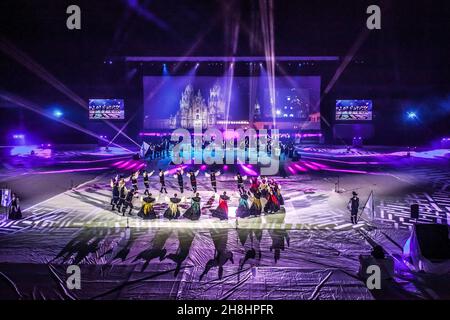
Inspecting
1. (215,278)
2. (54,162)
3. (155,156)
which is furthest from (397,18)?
(54,162)

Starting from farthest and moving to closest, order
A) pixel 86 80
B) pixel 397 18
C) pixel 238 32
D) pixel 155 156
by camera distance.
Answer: pixel 86 80, pixel 155 156, pixel 238 32, pixel 397 18

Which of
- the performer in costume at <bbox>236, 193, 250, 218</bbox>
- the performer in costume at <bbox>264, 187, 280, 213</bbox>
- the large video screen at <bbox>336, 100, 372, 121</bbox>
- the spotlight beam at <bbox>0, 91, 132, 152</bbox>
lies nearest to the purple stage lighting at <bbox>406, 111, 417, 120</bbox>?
the large video screen at <bbox>336, 100, 372, 121</bbox>

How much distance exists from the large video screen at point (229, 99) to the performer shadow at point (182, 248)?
21.3 m

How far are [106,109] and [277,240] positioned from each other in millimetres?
26347

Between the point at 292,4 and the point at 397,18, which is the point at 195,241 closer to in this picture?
the point at 292,4

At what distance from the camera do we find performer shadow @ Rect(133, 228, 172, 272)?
847 centimetres

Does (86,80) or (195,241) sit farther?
(86,80)

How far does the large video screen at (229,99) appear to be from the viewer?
31.1 metres

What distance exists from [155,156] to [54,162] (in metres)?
6.76

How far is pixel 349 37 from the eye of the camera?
24.9 m

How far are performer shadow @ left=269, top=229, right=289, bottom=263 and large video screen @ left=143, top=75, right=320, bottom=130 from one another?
2152 centimetres

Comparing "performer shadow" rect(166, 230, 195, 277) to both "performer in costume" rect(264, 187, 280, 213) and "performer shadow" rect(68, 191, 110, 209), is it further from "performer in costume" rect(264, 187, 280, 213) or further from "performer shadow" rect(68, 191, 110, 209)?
"performer shadow" rect(68, 191, 110, 209)

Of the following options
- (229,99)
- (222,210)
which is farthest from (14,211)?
(229,99)

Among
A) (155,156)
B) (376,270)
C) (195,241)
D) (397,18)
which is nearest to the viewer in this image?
(376,270)
